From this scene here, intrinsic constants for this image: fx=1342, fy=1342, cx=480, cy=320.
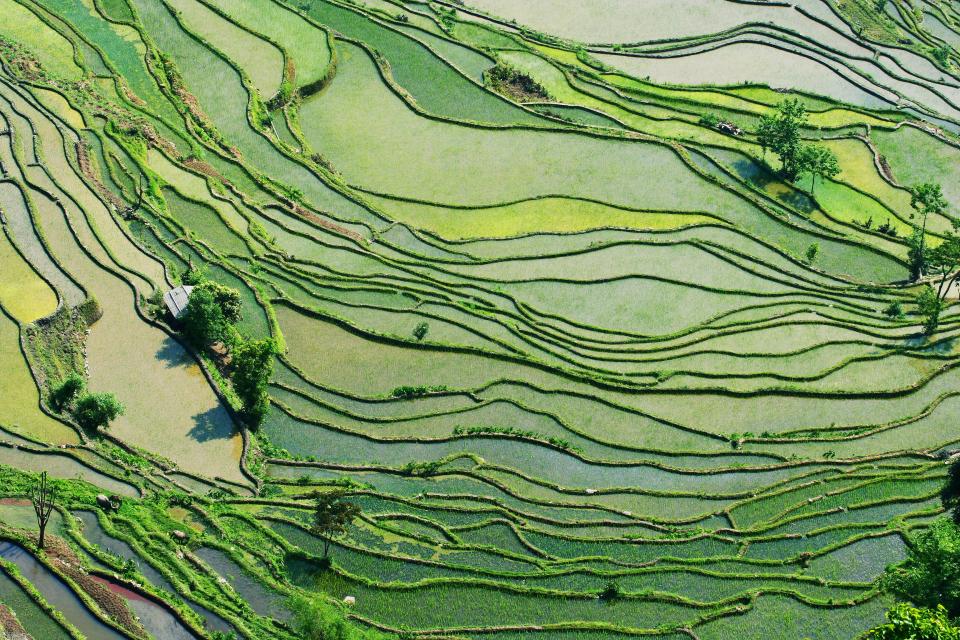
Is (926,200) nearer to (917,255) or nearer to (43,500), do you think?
(917,255)

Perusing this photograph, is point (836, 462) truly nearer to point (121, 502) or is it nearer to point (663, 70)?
point (121, 502)

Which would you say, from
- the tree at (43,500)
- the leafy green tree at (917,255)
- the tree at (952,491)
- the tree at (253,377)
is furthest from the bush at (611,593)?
the leafy green tree at (917,255)

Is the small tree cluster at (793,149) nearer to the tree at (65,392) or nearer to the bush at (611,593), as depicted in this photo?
the bush at (611,593)

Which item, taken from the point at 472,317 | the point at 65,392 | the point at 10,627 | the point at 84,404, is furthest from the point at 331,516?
the point at 472,317

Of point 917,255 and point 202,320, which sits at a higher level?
point 917,255

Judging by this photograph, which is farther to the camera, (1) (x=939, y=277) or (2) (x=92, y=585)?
(1) (x=939, y=277)

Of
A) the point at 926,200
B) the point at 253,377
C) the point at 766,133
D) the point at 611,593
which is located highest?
the point at 766,133

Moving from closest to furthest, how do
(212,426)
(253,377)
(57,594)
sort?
(57,594)
(212,426)
(253,377)
